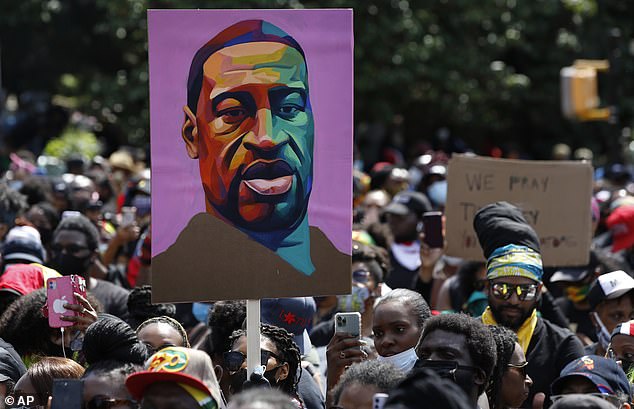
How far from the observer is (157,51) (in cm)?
486

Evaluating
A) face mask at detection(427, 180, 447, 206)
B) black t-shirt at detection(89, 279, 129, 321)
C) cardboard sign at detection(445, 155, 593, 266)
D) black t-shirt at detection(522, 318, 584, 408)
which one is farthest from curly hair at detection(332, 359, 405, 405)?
face mask at detection(427, 180, 447, 206)

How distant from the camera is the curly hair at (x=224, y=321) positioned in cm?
617

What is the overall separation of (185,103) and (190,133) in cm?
13

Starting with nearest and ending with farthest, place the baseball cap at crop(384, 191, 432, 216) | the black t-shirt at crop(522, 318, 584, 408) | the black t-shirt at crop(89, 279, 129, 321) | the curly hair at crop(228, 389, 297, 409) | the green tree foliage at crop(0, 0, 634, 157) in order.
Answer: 1. the curly hair at crop(228, 389, 297, 409)
2. the black t-shirt at crop(522, 318, 584, 408)
3. the black t-shirt at crop(89, 279, 129, 321)
4. the baseball cap at crop(384, 191, 432, 216)
5. the green tree foliage at crop(0, 0, 634, 157)

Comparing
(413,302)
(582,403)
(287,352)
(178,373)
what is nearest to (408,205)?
(413,302)

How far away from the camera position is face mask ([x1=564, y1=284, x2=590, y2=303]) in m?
7.73

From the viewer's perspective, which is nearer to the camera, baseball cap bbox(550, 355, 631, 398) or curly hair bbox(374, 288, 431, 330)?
baseball cap bbox(550, 355, 631, 398)

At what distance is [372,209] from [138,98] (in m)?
10.9

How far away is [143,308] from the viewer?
21.2 feet

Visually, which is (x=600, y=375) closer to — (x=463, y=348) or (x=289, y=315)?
→ (x=463, y=348)

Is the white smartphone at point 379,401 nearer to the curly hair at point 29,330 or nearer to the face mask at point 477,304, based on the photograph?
the curly hair at point 29,330

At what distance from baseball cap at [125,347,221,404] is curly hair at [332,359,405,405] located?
578 millimetres

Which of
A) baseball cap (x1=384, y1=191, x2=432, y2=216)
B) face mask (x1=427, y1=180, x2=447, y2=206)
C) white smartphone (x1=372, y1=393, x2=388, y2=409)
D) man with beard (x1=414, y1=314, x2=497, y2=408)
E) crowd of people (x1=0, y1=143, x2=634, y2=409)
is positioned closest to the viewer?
white smartphone (x1=372, y1=393, x2=388, y2=409)

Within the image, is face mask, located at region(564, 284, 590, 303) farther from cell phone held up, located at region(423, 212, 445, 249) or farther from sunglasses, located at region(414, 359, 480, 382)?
sunglasses, located at region(414, 359, 480, 382)
